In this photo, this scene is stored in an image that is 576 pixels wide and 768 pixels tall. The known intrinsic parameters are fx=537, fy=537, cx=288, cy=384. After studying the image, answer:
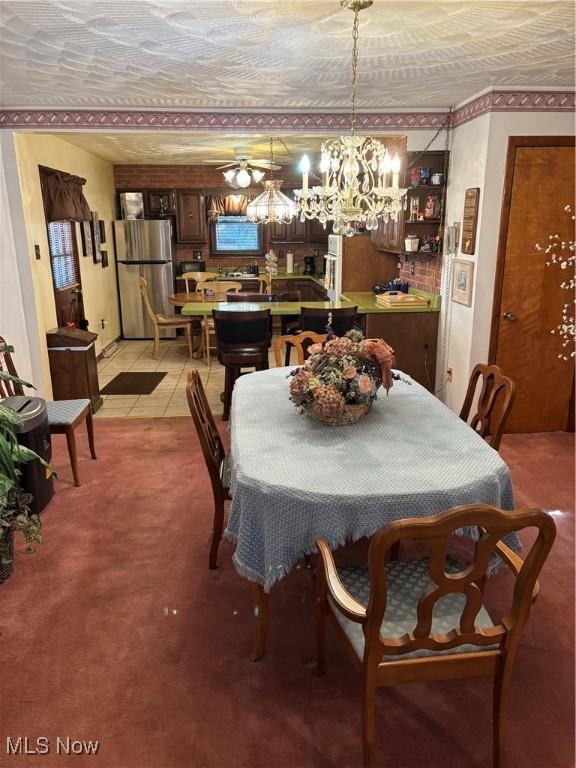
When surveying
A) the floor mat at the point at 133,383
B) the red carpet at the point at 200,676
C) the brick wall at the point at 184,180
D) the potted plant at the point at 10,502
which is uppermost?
the brick wall at the point at 184,180

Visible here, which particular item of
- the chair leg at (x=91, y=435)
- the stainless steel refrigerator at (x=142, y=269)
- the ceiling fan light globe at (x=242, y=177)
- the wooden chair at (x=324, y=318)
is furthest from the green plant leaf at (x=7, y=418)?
the stainless steel refrigerator at (x=142, y=269)

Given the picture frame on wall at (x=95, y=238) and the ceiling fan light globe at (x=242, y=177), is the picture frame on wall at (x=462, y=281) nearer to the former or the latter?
the ceiling fan light globe at (x=242, y=177)

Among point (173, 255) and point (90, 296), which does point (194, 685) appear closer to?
point (90, 296)

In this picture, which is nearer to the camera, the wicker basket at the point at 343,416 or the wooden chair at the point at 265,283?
the wicker basket at the point at 343,416

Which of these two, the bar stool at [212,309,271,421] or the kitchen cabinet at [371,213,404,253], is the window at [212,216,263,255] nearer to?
the kitchen cabinet at [371,213,404,253]

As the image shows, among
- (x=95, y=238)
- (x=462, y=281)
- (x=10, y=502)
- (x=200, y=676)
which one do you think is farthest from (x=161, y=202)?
(x=200, y=676)

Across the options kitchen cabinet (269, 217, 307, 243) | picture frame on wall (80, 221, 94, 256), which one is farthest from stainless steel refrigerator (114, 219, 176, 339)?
kitchen cabinet (269, 217, 307, 243)

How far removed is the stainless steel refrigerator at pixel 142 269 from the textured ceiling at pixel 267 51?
3652 mm

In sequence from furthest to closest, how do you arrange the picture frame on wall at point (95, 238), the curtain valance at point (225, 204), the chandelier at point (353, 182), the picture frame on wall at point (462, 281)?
1. the curtain valance at point (225, 204)
2. the picture frame on wall at point (95, 238)
3. the picture frame on wall at point (462, 281)
4. the chandelier at point (353, 182)

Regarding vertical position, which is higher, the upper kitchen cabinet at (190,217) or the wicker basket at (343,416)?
the upper kitchen cabinet at (190,217)

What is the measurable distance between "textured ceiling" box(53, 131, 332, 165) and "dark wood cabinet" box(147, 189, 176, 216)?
18.0 inches

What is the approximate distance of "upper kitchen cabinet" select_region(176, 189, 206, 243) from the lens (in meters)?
7.95

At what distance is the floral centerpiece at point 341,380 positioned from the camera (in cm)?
225

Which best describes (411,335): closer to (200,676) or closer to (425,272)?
(425,272)
